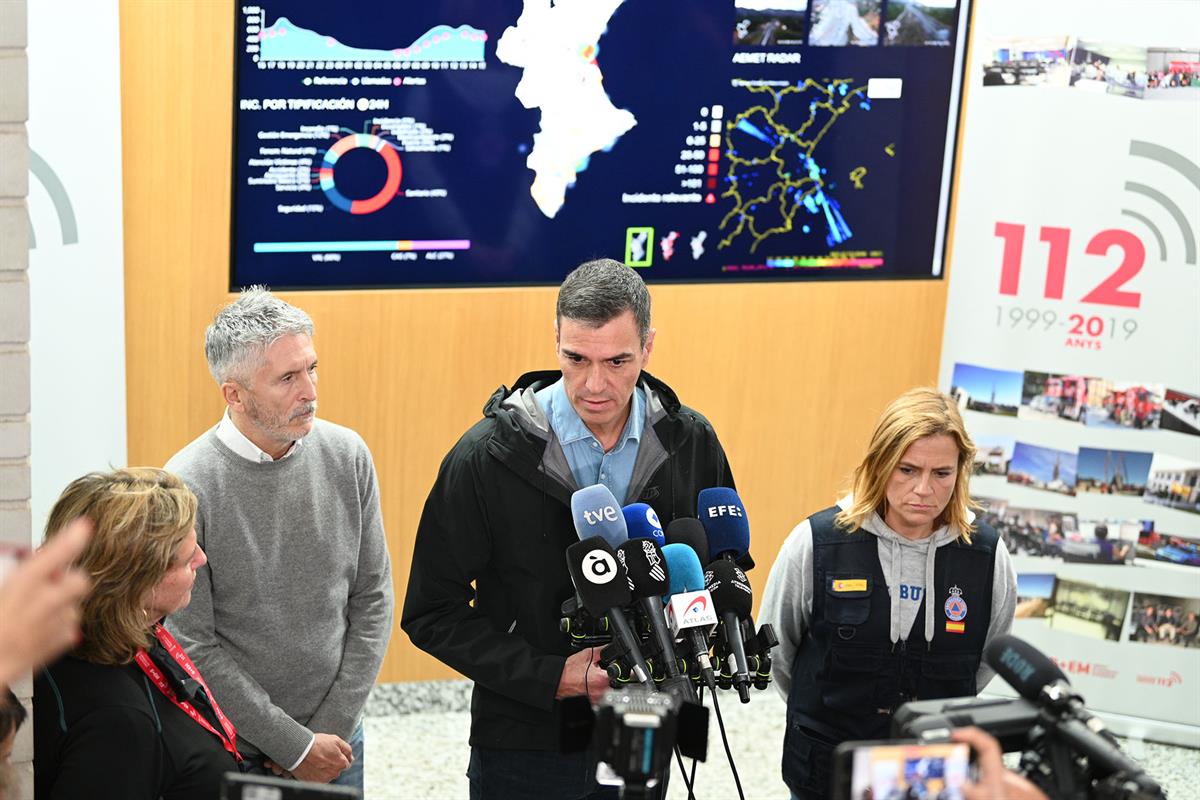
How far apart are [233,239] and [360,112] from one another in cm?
56

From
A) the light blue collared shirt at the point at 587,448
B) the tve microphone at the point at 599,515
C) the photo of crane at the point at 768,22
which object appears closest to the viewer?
the tve microphone at the point at 599,515

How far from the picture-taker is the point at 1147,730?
4.94m

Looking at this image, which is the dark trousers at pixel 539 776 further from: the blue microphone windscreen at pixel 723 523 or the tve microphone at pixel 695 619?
the tve microphone at pixel 695 619

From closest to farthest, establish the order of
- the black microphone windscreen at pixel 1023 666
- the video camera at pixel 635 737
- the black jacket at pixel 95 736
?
the video camera at pixel 635 737, the black microphone windscreen at pixel 1023 666, the black jacket at pixel 95 736

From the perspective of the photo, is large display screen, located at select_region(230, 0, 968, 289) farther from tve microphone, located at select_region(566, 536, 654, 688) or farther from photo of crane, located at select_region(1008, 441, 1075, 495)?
tve microphone, located at select_region(566, 536, 654, 688)

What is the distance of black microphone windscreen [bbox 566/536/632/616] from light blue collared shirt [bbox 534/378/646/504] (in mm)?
471

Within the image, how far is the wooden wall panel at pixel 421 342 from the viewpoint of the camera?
14.0 ft

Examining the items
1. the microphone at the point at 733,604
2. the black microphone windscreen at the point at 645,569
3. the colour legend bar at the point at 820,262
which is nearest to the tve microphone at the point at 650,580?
the black microphone windscreen at the point at 645,569

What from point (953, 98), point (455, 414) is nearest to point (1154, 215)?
point (953, 98)

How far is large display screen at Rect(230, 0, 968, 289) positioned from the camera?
4.41 meters

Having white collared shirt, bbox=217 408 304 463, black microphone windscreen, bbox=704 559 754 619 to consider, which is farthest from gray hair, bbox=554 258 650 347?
white collared shirt, bbox=217 408 304 463

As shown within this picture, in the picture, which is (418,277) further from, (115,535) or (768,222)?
(115,535)

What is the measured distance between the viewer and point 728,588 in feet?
8.43

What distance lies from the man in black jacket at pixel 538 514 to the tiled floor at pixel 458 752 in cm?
164
